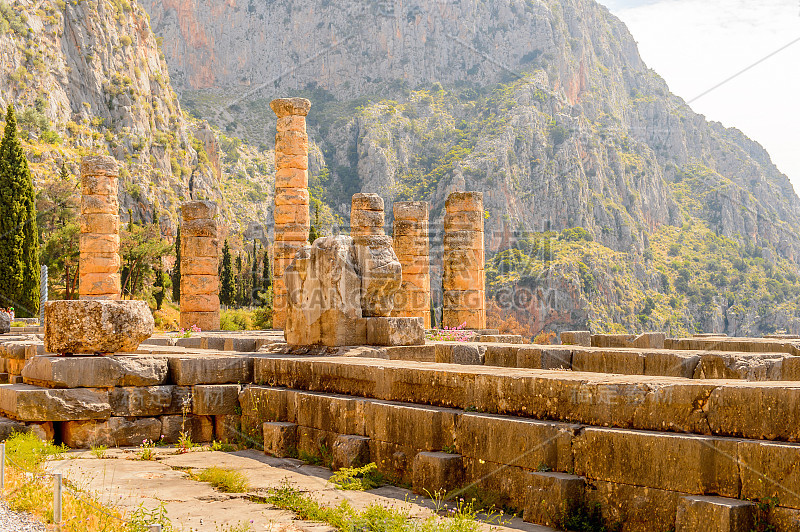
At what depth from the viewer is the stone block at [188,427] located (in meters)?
9.20

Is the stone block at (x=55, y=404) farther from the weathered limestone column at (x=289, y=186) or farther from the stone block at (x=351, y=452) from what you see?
the weathered limestone column at (x=289, y=186)

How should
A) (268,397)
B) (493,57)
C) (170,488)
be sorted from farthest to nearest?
(493,57) → (268,397) → (170,488)

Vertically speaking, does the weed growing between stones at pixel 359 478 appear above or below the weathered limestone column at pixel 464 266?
below

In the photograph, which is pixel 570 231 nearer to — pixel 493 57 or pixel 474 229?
pixel 493 57

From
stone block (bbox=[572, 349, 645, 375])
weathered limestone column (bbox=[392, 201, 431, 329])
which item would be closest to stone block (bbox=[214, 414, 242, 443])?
stone block (bbox=[572, 349, 645, 375])

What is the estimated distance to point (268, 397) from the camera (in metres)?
8.73

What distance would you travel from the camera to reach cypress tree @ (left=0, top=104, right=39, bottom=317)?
96.9 ft

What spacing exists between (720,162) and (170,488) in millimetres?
106325

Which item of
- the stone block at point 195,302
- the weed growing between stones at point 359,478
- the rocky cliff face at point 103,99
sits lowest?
the weed growing between stones at point 359,478

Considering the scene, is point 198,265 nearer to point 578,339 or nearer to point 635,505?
point 578,339

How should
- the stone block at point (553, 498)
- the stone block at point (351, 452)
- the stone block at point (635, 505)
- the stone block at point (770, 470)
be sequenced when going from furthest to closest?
1. the stone block at point (351, 452)
2. the stone block at point (553, 498)
3. the stone block at point (635, 505)
4. the stone block at point (770, 470)

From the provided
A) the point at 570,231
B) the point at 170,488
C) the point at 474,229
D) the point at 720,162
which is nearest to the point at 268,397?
the point at 170,488

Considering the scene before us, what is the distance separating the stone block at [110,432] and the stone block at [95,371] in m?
0.42

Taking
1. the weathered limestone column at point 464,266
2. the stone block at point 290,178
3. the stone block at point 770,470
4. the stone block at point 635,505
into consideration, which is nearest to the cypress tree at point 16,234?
the stone block at point 290,178
